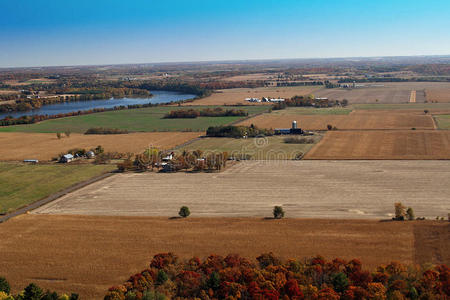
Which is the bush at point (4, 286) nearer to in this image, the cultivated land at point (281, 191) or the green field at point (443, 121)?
the cultivated land at point (281, 191)

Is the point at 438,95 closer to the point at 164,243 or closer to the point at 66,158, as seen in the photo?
the point at 66,158

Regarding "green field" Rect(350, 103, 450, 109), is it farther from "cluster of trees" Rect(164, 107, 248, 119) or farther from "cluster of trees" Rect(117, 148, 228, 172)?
"cluster of trees" Rect(117, 148, 228, 172)

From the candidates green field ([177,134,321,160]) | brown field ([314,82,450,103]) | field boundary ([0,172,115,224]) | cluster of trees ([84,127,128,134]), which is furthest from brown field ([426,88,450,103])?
field boundary ([0,172,115,224])

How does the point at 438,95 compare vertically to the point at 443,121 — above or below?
above

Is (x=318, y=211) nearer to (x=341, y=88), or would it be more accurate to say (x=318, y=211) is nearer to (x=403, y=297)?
(x=403, y=297)

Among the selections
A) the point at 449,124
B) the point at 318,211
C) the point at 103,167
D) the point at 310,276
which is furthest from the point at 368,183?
the point at 449,124

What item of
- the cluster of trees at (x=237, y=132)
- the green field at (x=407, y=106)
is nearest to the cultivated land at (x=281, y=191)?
the cluster of trees at (x=237, y=132)

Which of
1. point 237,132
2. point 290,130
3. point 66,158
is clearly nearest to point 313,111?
point 290,130
